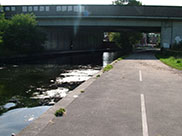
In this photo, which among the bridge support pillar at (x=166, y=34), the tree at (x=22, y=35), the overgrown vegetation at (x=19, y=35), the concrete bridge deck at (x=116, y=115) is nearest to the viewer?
the concrete bridge deck at (x=116, y=115)

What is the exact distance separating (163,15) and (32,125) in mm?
38916

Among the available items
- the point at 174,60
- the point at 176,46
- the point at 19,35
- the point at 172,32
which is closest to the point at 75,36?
the point at 19,35

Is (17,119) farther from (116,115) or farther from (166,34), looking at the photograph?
(166,34)

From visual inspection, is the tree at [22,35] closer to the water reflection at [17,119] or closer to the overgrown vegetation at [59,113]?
the water reflection at [17,119]

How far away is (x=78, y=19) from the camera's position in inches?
1619

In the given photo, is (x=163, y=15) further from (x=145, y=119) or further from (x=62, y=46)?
(x=145, y=119)

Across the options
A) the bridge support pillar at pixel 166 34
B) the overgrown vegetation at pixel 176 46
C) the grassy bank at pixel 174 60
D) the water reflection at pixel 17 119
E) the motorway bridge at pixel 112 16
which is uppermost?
the motorway bridge at pixel 112 16

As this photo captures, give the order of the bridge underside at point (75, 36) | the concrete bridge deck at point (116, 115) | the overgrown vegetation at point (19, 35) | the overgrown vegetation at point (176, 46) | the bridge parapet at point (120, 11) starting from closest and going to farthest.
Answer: the concrete bridge deck at point (116, 115)
the overgrown vegetation at point (19, 35)
the overgrown vegetation at point (176, 46)
the bridge parapet at point (120, 11)
the bridge underside at point (75, 36)

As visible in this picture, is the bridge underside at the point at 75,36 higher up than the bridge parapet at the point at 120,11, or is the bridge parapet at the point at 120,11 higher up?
the bridge parapet at the point at 120,11

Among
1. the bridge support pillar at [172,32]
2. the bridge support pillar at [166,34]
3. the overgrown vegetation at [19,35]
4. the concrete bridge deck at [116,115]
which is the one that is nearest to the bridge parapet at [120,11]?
the bridge support pillar at [172,32]

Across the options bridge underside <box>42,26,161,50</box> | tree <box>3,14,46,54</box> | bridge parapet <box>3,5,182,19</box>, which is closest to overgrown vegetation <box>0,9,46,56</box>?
tree <box>3,14,46,54</box>

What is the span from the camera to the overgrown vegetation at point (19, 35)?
121 feet

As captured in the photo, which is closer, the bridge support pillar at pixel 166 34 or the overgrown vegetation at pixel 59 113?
the overgrown vegetation at pixel 59 113

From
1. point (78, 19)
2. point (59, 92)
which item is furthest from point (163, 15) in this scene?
point (59, 92)
